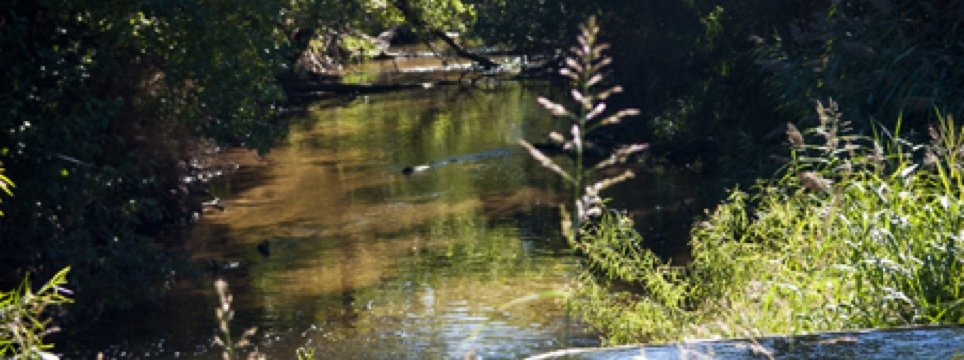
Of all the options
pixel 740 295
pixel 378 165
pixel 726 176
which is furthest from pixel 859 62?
pixel 378 165

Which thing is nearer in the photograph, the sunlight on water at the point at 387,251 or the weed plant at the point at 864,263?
the weed plant at the point at 864,263

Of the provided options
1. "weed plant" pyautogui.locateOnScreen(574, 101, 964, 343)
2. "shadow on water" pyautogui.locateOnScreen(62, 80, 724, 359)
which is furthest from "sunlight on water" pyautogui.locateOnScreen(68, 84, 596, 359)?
"weed plant" pyautogui.locateOnScreen(574, 101, 964, 343)

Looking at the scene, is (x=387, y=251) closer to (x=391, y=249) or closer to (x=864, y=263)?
(x=391, y=249)

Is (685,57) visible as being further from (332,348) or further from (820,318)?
(820,318)

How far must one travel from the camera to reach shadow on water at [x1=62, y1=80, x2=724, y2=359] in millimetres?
12547

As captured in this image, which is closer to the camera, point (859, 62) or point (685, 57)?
point (859, 62)

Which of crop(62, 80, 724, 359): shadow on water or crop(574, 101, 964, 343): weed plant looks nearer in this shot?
crop(574, 101, 964, 343): weed plant

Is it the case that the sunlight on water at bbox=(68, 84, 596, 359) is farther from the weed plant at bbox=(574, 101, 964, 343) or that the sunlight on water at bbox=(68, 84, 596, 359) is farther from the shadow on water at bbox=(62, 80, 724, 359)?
the weed plant at bbox=(574, 101, 964, 343)

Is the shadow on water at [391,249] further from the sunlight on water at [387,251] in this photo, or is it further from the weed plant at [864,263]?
the weed plant at [864,263]

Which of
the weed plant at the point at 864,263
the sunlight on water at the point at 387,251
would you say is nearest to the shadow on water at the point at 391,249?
the sunlight on water at the point at 387,251

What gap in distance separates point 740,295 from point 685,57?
1590 cm

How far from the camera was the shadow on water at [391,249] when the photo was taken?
1255 cm

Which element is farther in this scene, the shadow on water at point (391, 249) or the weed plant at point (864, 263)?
the shadow on water at point (391, 249)

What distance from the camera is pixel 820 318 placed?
19.3ft
